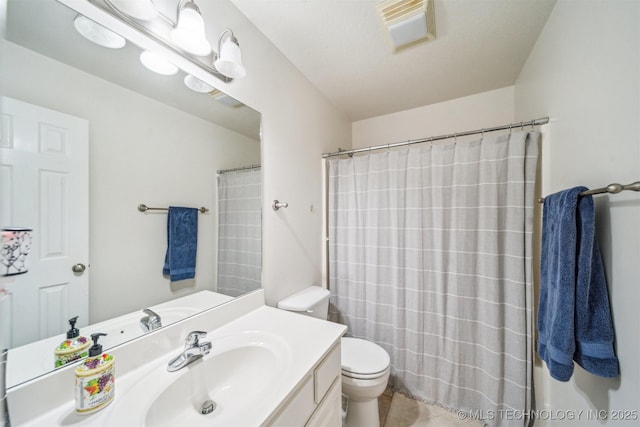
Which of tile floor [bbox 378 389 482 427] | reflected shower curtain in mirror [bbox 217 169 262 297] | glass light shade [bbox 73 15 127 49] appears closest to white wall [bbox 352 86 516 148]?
reflected shower curtain in mirror [bbox 217 169 262 297]

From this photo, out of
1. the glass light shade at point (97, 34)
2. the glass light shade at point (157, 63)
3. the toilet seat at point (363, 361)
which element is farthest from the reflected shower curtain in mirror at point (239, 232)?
the toilet seat at point (363, 361)

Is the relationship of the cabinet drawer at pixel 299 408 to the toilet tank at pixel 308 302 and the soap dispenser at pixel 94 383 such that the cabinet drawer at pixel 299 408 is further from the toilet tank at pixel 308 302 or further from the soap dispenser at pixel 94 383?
the toilet tank at pixel 308 302

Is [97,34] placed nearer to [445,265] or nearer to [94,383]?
[94,383]

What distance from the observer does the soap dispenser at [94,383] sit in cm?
54

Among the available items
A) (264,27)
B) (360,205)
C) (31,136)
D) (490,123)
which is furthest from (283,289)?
(490,123)

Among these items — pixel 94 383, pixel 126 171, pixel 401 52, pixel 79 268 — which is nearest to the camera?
pixel 94 383

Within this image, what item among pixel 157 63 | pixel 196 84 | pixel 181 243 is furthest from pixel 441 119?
pixel 181 243

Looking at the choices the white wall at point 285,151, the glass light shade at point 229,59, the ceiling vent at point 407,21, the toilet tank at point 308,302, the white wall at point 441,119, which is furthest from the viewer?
the white wall at point 441,119

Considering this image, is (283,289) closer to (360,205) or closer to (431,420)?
(360,205)

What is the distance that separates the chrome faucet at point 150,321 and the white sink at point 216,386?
13 cm

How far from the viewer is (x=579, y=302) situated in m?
0.72

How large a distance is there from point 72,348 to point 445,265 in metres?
1.76

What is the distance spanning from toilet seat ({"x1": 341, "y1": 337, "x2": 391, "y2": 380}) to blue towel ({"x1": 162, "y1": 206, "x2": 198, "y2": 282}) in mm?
993

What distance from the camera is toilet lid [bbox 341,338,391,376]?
1.24m
